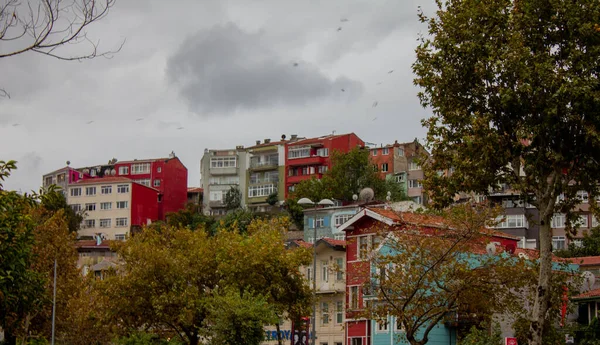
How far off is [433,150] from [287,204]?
84.0m

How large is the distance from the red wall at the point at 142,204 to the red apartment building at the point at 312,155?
63.9ft

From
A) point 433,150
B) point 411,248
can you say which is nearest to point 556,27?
point 433,150

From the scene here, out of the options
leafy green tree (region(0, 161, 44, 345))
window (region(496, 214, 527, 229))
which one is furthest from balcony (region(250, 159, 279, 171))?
leafy green tree (region(0, 161, 44, 345))

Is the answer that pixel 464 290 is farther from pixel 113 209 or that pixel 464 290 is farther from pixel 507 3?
pixel 113 209

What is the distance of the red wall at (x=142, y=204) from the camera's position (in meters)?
129

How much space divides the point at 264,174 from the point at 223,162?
7.45 metres

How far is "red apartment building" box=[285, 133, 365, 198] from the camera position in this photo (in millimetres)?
124500

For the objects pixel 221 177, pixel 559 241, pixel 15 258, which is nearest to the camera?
pixel 15 258

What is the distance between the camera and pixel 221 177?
13550 centimetres

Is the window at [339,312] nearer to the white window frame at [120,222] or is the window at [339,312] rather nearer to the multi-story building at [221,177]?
the white window frame at [120,222]

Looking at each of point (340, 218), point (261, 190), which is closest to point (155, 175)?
point (261, 190)

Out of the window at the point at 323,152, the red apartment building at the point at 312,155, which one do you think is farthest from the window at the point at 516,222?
the window at the point at 323,152

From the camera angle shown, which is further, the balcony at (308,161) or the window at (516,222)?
the balcony at (308,161)

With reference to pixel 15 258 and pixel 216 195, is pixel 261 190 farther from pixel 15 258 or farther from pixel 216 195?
pixel 15 258
